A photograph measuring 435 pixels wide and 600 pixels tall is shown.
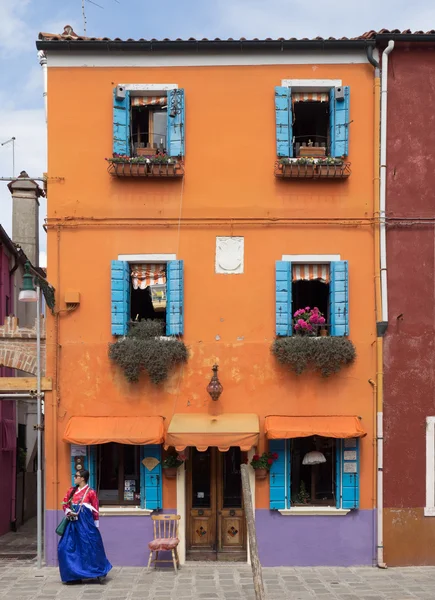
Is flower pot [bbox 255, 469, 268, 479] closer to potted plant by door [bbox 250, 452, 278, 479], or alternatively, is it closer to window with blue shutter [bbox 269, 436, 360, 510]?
potted plant by door [bbox 250, 452, 278, 479]

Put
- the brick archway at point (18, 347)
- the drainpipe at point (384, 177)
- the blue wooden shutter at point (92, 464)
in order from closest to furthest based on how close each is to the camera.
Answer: the blue wooden shutter at point (92, 464) < the drainpipe at point (384, 177) < the brick archway at point (18, 347)

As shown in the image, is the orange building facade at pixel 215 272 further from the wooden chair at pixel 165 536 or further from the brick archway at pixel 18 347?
the brick archway at pixel 18 347

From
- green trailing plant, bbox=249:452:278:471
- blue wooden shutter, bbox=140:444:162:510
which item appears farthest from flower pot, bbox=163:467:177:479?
green trailing plant, bbox=249:452:278:471

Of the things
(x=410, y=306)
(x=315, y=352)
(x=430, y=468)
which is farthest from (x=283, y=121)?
(x=430, y=468)

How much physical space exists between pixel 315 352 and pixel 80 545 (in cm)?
491

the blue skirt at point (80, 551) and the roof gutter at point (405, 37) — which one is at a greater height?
the roof gutter at point (405, 37)

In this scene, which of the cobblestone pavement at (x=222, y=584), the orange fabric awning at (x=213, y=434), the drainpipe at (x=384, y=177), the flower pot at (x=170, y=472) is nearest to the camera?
the cobblestone pavement at (x=222, y=584)

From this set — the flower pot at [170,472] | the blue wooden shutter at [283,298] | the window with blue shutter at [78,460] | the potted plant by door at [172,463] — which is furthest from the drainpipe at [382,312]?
the window with blue shutter at [78,460]

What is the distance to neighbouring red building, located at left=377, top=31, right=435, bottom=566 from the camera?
40.8ft

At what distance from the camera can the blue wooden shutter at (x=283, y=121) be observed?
1280 cm

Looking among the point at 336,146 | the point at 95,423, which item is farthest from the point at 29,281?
the point at 336,146

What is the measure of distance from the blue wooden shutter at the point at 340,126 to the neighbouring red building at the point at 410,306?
2.58 feet

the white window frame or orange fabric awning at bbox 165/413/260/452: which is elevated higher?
orange fabric awning at bbox 165/413/260/452

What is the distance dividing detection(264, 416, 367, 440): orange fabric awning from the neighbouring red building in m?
0.78
